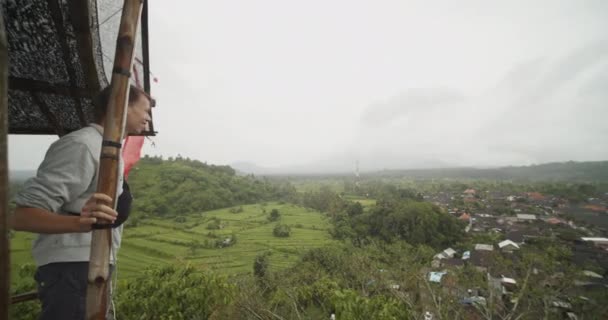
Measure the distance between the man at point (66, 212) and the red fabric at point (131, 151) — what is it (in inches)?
116

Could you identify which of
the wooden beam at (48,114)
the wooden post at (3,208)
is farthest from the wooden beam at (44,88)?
the wooden post at (3,208)

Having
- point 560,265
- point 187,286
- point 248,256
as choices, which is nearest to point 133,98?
point 187,286

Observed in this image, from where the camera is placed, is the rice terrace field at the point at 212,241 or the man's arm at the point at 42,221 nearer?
the man's arm at the point at 42,221

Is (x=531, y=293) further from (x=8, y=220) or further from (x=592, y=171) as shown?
(x=592, y=171)

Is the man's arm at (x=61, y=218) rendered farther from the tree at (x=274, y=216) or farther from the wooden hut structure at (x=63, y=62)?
the tree at (x=274, y=216)

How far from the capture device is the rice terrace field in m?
23.3

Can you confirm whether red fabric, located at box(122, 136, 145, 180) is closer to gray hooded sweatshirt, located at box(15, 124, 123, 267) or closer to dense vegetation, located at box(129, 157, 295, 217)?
gray hooded sweatshirt, located at box(15, 124, 123, 267)

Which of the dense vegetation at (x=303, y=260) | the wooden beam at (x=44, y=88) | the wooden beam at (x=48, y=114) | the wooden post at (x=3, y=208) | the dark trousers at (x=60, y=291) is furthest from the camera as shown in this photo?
the dense vegetation at (x=303, y=260)

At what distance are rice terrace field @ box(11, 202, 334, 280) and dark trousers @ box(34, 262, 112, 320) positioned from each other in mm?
20177

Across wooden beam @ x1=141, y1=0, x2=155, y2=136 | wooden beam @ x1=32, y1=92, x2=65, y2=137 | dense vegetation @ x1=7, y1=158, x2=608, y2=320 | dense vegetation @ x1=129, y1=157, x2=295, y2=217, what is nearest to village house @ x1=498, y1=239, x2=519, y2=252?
dense vegetation @ x1=7, y1=158, x2=608, y2=320

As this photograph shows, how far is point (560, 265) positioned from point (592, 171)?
113949mm

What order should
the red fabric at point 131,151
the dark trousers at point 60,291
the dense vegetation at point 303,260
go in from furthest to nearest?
the dense vegetation at point 303,260
the red fabric at point 131,151
the dark trousers at point 60,291

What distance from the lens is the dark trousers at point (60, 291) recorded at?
1.21 m

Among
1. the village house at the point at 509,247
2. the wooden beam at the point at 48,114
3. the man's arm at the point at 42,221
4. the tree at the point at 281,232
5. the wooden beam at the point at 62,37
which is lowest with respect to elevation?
the tree at the point at 281,232
